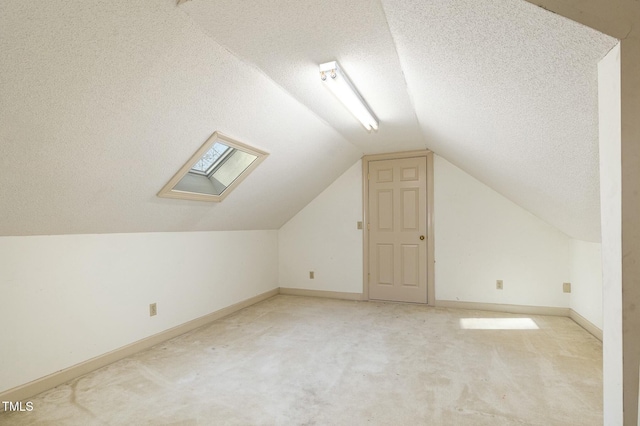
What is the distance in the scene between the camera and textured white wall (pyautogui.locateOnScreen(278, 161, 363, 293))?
4812mm

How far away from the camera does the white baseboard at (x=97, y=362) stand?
206 centimetres


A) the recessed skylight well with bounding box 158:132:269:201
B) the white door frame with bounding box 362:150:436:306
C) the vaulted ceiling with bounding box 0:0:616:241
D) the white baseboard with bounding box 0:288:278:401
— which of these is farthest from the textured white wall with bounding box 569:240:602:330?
the white baseboard with bounding box 0:288:278:401

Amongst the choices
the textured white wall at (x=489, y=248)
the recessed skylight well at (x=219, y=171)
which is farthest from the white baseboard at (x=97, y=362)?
the textured white wall at (x=489, y=248)

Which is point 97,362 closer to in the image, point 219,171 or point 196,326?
point 196,326

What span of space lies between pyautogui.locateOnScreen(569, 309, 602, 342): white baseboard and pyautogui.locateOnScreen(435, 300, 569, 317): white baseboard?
0.45 ft

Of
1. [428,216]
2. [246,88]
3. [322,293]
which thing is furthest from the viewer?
[322,293]

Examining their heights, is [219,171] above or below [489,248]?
above

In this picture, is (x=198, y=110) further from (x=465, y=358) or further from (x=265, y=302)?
(x=265, y=302)

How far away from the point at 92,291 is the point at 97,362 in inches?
21.5

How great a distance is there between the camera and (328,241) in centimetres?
496

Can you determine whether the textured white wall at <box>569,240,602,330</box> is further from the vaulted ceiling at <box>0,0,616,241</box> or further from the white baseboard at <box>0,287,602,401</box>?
the vaulted ceiling at <box>0,0,616,241</box>

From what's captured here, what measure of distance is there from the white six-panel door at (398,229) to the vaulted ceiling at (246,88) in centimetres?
153

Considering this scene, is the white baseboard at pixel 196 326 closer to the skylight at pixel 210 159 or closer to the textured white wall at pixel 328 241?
the textured white wall at pixel 328 241

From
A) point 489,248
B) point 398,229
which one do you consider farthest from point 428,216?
point 489,248
